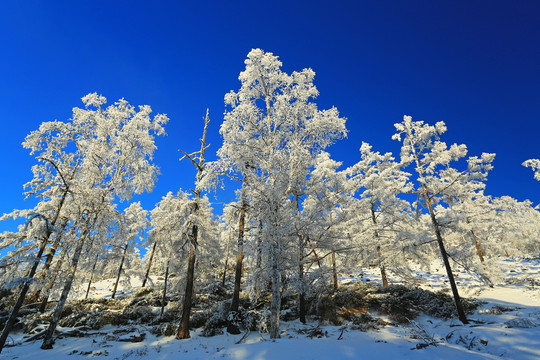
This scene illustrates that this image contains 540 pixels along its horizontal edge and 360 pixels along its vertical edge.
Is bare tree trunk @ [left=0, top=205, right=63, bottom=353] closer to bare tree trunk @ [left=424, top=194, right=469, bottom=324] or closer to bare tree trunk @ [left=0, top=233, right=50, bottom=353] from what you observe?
bare tree trunk @ [left=0, top=233, right=50, bottom=353]

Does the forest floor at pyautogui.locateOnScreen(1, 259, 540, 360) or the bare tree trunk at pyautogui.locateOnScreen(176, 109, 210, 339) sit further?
the bare tree trunk at pyautogui.locateOnScreen(176, 109, 210, 339)

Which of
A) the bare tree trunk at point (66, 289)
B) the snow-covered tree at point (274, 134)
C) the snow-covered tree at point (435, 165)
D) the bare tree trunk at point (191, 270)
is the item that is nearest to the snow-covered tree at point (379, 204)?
the snow-covered tree at point (435, 165)

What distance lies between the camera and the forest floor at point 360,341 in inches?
276

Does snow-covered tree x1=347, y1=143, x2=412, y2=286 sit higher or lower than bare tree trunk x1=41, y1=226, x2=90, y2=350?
higher

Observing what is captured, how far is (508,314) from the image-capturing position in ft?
44.2

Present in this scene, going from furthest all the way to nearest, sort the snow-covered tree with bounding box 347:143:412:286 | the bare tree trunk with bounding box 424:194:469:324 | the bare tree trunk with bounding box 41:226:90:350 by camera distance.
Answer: the snow-covered tree with bounding box 347:143:412:286 < the bare tree trunk with bounding box 424:194:469:324 < the bare tree trunk with bounding box 41:226:90:350

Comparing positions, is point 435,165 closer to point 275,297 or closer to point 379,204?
point 379,204

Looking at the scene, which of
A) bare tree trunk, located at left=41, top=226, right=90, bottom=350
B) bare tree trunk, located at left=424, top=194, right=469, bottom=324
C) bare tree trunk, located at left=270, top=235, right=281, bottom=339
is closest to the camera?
bare tree trunk, located at left=270, top=235, right=281, bottom=339

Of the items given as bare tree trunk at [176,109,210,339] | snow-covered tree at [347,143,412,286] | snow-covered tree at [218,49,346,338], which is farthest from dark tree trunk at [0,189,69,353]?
snow-covered tree at [347,143,412,286]

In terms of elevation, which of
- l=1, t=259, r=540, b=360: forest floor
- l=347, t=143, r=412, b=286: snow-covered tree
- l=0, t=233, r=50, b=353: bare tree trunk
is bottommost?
l=1, t=259, r=540, b=360: forest floor

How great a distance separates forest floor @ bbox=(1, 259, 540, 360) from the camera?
7012 millimetres

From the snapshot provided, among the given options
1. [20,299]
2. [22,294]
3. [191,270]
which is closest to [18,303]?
[20,299]

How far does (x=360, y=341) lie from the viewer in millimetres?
8531

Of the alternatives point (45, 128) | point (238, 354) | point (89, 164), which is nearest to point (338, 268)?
point (238, 354)
